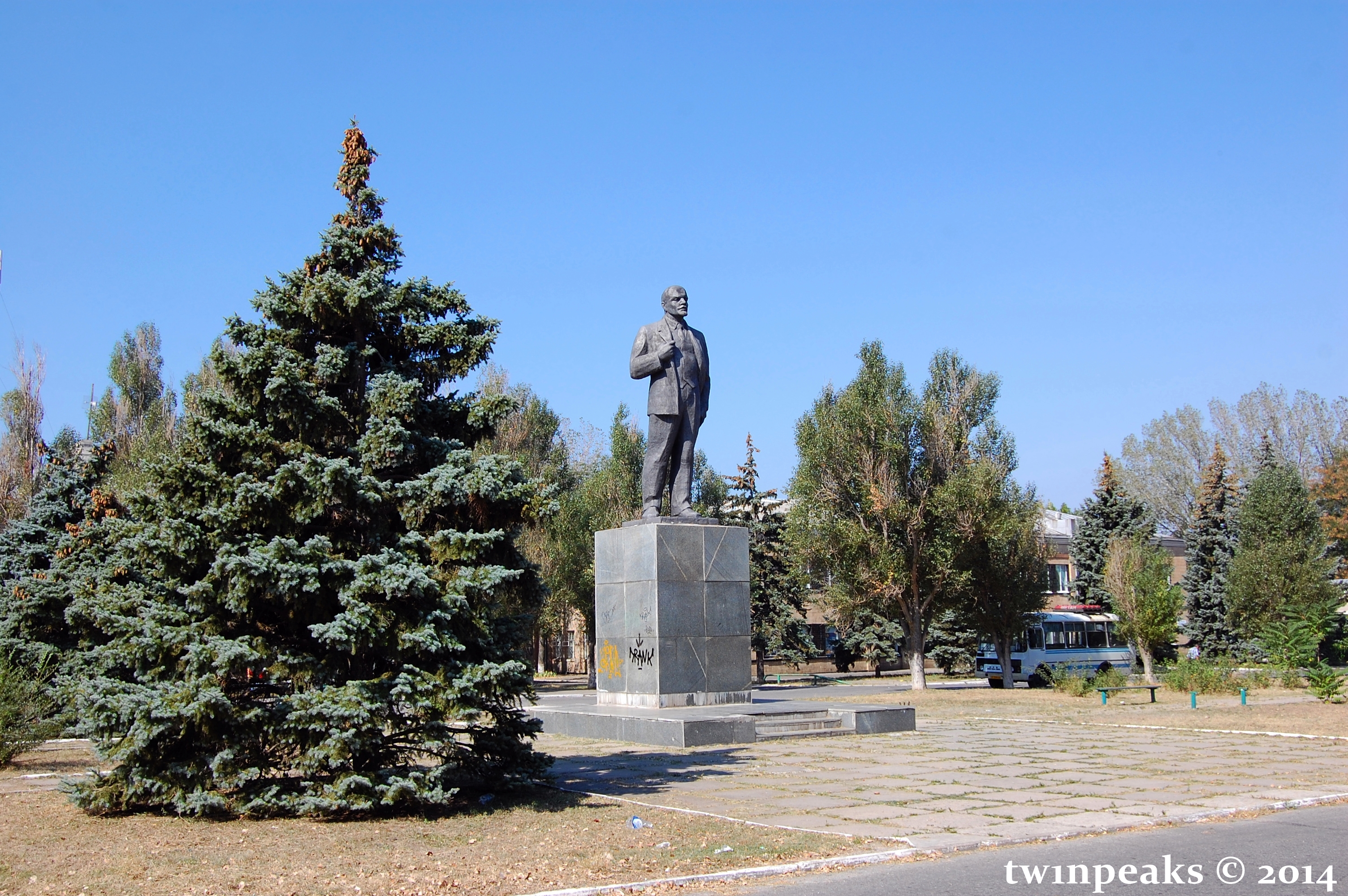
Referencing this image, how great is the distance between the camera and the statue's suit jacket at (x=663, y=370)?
15.6 m

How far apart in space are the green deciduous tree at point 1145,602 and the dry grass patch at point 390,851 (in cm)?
2294

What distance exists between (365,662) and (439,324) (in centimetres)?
285

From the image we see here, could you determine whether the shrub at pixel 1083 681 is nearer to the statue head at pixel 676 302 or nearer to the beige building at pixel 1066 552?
the statue head at pixel 676 302

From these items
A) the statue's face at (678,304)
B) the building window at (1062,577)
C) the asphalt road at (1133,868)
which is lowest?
the asphalt road at (1133,868)

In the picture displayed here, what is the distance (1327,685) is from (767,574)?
2212cm

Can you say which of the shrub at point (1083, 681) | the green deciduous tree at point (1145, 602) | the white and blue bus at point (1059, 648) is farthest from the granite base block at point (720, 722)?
the white and blue bus at point (1059, 648)

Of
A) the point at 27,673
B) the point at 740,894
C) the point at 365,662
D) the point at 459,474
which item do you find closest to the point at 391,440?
the point at 459,474

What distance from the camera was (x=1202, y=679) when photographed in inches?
982

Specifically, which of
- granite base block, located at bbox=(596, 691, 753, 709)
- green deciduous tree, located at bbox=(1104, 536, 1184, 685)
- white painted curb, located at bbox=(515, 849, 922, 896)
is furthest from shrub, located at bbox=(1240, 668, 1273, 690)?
white painted curb, located at bbox=(515, 849, 922, 896)

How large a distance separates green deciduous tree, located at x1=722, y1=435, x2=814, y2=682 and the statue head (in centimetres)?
2443

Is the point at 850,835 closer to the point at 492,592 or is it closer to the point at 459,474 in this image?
the point at 492,592

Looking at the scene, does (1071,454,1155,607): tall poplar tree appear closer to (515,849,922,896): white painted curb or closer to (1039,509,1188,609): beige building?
(1039,509,1188,609): beige building

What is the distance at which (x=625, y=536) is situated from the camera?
15.5 m

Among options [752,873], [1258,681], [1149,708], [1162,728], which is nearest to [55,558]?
[752,873]
